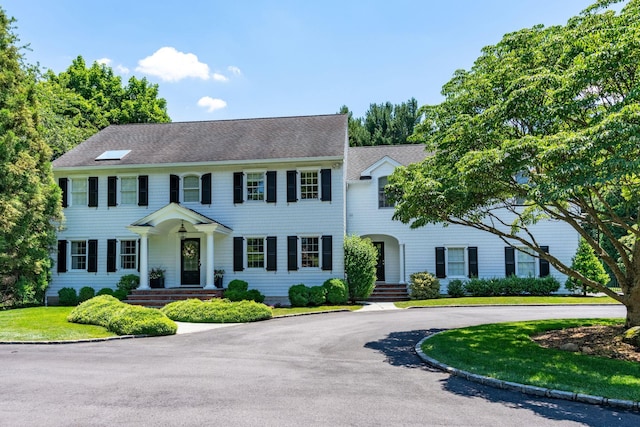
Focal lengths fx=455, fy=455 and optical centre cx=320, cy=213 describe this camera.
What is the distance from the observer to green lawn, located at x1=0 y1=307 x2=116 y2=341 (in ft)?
39.9

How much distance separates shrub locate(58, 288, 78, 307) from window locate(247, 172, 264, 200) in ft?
29.0

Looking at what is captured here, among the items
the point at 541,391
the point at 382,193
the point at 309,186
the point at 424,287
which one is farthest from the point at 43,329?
the point at 382,193

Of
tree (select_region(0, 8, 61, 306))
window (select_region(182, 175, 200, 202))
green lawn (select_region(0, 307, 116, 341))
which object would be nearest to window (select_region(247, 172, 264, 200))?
window (select_region(182, 175, 200, 202))

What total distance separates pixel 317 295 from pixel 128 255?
30.0 ft

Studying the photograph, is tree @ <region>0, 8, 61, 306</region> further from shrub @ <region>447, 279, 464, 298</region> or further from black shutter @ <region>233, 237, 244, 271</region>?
shrub @ <region>447, 279, 464, 298</region>

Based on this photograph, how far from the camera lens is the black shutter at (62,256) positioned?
21156 mm

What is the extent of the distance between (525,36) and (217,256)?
15.1 m

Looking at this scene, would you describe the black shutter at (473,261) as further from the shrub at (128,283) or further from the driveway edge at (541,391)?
the shrub at (128,283)

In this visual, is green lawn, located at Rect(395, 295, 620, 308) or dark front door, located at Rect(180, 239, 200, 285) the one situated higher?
dark front door, located at Rect(180, 239, 200, 285)

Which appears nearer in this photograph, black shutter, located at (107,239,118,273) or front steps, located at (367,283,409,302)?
black shutter, located at (107,239,118,273)

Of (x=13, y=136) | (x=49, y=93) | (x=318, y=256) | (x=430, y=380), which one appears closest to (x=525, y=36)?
(x=430, y=380)

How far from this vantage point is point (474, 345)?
10.1 metres

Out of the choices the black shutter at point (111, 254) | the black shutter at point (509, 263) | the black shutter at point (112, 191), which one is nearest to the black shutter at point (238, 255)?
the black shutter at point (111, 254)

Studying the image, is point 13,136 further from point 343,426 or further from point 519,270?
point 519,270
